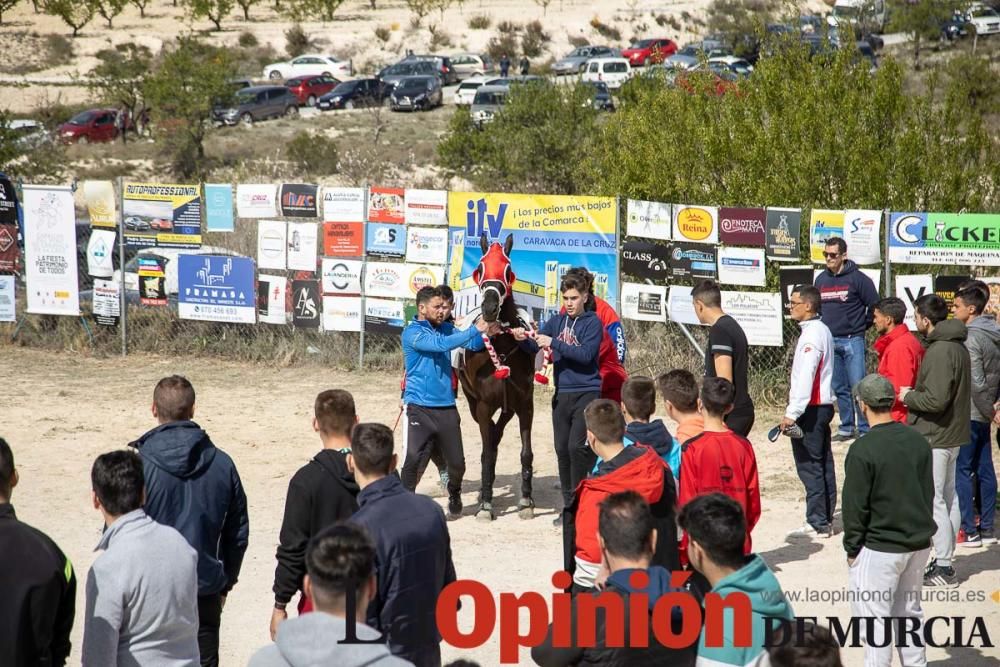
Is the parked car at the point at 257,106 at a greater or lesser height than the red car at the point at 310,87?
lesser

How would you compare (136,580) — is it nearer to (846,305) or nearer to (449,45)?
(846,305)

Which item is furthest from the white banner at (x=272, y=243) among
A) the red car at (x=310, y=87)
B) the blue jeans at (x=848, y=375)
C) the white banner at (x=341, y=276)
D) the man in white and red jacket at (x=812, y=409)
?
the red car at (x=310, y=87)

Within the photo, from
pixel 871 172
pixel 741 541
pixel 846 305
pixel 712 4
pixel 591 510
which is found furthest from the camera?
pixel 712 4

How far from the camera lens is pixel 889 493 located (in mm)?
5336

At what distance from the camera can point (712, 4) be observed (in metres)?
67.5

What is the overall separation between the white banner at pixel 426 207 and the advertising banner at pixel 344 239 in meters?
0.71

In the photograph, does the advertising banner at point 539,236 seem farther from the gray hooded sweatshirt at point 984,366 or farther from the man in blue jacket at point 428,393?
the gray hooded sweatshirt at point 984,366

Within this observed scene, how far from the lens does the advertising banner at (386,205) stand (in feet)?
46.6

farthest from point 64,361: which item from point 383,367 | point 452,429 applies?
point 452,429

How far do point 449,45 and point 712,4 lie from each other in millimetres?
16842

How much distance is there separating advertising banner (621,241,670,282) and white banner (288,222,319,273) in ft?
13.7

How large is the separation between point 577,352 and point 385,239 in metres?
6.85

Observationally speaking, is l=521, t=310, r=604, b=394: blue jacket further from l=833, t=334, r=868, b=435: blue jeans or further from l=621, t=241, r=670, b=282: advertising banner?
l=621, t=241, r=670, b=282: advertising banner

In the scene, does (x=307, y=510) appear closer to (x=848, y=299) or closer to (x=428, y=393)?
(x=428, y=393)
